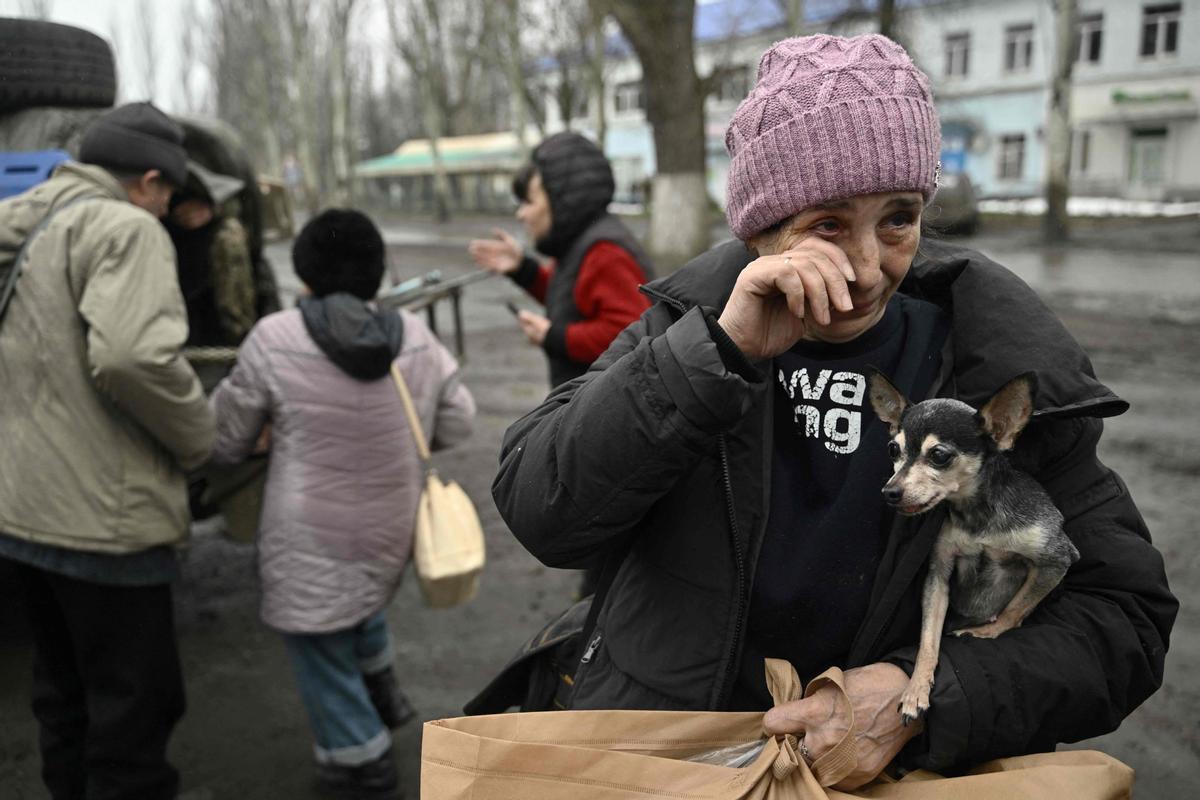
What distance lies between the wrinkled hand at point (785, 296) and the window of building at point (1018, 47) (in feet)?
132

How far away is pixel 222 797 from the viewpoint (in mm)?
3484

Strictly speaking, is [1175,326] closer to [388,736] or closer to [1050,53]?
[388,736]

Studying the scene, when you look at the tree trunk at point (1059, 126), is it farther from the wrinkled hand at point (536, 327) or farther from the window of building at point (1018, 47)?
the wrinkled hand at point (536, 327)

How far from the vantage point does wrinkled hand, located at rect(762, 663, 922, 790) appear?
1.35m

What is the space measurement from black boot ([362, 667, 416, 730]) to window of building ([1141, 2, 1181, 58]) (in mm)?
38063

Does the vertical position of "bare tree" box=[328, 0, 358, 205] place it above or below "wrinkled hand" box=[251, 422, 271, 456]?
above

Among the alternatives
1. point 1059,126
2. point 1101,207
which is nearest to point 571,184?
point 1059,126

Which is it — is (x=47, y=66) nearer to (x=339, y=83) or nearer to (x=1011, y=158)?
(x=339, y=83)

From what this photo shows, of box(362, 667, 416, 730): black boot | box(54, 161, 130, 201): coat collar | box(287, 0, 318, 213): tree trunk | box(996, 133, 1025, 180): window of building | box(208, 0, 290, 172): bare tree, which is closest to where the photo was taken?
box(54, 161, 130, 201): coat collar

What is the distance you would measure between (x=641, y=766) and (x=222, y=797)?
2.68 m

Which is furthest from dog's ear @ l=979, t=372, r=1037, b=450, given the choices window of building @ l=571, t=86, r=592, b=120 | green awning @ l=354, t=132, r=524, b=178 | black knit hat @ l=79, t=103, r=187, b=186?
window of building @ l=571, t=86, r=592, b=120

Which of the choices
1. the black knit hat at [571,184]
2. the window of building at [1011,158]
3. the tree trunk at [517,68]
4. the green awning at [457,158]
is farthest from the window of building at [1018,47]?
the black knit hat at [571,184]

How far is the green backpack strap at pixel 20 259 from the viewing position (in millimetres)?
2898

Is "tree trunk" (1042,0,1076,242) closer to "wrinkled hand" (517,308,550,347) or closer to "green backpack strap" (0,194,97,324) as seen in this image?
"wrinkled hand" (517,308,550,347)
